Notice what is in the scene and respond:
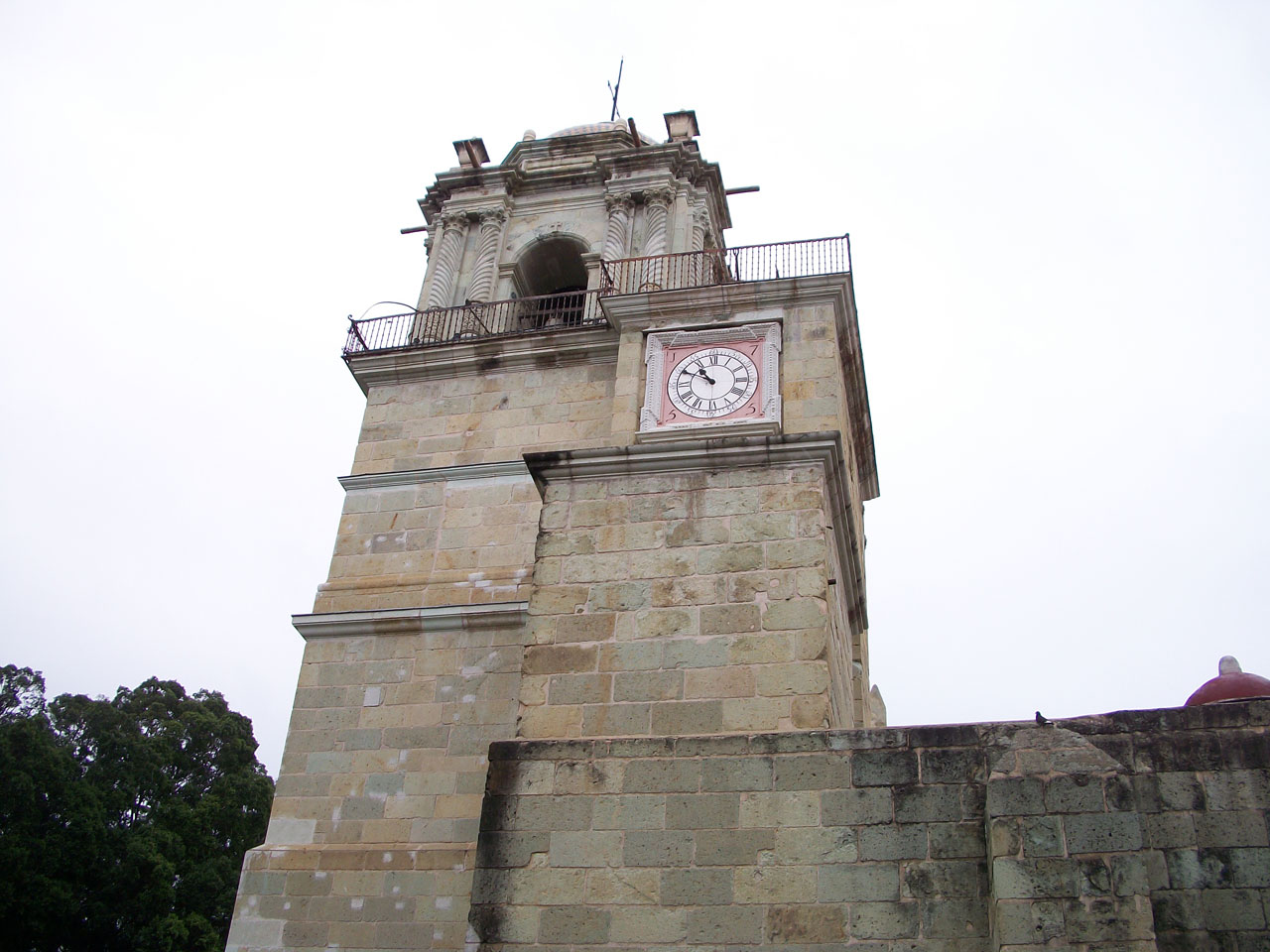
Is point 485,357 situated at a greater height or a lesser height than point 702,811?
greater

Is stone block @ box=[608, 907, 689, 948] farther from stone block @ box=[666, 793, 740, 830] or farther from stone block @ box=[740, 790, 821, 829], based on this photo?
stone block @ box=[740, 790, 821, 829]

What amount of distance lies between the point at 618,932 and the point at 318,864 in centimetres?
428

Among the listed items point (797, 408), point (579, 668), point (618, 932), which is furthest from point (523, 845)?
point (797, 408)

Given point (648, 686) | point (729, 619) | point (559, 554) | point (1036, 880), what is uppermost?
point (559, 554)

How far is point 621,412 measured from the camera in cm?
1169

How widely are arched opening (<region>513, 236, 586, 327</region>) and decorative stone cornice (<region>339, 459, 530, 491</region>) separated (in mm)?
3636

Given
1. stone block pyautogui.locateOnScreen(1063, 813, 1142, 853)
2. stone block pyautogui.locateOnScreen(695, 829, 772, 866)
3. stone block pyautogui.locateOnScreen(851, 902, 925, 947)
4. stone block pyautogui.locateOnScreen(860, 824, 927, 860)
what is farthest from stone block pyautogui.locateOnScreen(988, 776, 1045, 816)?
stone block pyautogui.locateOnScreen(695, 829, 772, 866)

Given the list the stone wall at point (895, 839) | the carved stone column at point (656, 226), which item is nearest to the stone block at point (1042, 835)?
the stone wall at point (895, 839)

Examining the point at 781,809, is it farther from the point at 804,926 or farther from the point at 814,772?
the point at 804,926

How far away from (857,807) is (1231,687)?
3669 mm

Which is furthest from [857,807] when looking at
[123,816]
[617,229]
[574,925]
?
[123,816]

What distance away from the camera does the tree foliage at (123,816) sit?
66.4 feet

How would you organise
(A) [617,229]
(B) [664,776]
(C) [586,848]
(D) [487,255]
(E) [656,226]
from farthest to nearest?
(D) [487,255]
(A) [617,229]
(E) [656,226]
(B) [664,776]
(C) [586,848]

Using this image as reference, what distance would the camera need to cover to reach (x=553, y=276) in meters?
17.4
